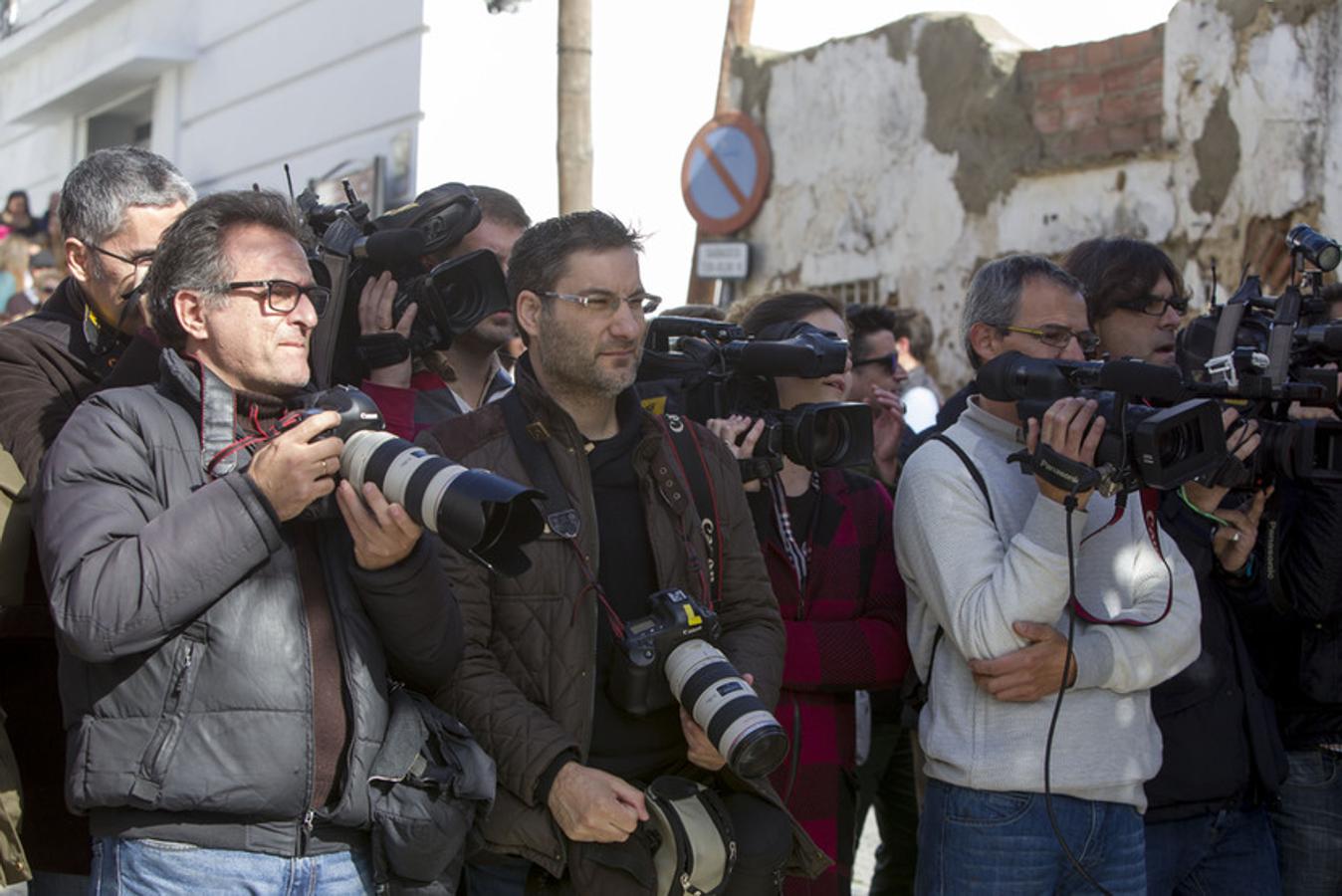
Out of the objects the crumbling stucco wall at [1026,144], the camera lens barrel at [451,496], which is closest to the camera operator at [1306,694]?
the camera lens barrel at [451,496]

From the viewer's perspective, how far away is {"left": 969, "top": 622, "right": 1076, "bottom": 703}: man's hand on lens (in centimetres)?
331

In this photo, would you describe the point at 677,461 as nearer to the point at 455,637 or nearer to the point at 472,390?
the point at 455,637

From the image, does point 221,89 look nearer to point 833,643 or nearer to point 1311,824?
point 833,643

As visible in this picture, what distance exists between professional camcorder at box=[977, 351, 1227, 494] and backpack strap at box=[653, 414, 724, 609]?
2.12ft

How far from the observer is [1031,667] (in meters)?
3.31

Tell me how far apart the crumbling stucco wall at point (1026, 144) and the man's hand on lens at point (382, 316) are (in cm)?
470

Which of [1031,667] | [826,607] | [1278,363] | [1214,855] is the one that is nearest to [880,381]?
[826,607]

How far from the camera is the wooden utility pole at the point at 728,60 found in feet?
33.8

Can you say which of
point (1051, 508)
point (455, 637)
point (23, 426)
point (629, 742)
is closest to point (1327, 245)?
point (1051, 508)

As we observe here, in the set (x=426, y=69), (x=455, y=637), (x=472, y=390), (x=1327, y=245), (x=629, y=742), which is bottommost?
(x=629, y=742)

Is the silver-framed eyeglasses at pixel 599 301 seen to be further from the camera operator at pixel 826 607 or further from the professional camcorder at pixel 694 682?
the professional camcorder at pixel 694 682

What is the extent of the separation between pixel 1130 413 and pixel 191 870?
6.41 feet

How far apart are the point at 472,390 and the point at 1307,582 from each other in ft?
7.01

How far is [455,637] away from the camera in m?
Answer: 2.84
